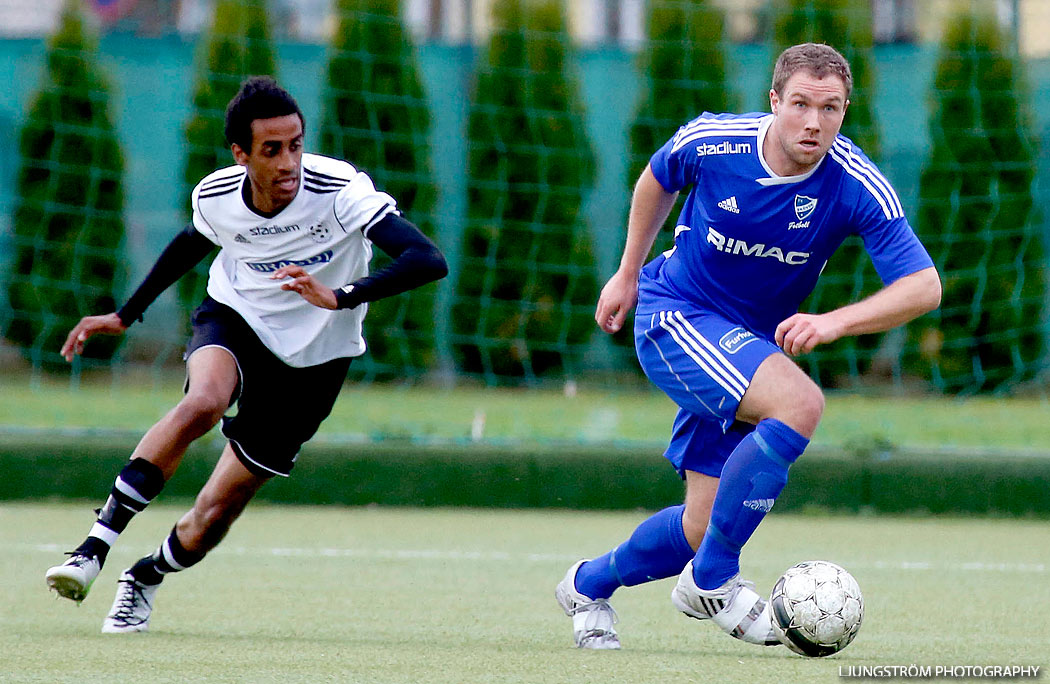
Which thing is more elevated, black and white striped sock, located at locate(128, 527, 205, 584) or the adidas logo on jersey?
the adidas logo on jersey

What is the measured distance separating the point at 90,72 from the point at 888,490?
8.23 m

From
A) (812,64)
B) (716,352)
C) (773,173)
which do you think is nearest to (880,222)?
(773,173)

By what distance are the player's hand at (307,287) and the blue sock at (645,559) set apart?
1.12 meters

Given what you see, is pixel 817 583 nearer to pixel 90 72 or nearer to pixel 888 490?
pixel 888 490

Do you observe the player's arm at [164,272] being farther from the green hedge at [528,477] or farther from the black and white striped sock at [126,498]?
the green hedge at [528,477]

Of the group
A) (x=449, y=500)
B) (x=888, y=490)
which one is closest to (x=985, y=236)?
(x=888, y=490)

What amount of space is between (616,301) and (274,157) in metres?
1.14

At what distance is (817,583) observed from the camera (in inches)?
155

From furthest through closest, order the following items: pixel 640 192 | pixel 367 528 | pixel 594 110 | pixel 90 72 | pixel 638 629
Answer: pixel 594 110
pixel 90 72
pixel 367 528
pixel 638 629
pixel 640 192

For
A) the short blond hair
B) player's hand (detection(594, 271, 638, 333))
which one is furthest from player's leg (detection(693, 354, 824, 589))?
the short blond hair

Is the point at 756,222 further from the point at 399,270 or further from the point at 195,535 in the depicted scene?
the point at 195,535

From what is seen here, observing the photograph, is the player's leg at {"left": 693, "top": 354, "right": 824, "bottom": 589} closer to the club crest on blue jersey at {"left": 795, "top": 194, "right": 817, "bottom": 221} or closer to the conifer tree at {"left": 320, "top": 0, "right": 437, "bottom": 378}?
the club crest on blue jersey at {"left": 795, "top": 194, "right": 817, "bottom": 221}

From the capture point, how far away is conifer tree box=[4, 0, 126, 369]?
12.4m

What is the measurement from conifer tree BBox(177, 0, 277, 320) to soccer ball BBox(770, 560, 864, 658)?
9.36m
